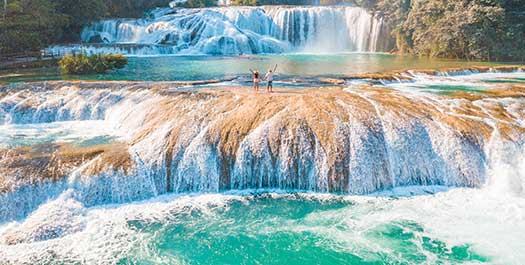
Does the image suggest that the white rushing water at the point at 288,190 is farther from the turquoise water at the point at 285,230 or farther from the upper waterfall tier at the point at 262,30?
the upper waterfall tier at the point at 262,30

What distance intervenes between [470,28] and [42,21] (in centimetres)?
3247

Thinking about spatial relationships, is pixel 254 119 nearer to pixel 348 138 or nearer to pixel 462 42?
pixel 348 138

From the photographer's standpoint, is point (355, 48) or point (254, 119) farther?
point (355, 48)

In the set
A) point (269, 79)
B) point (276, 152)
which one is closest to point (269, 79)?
point (269, 79)

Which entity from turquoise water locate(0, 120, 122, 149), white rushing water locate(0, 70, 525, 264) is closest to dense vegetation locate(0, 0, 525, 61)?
white rushing water locate(0, 70, 525, 264)

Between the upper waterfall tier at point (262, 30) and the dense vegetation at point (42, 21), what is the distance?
76.3 inches

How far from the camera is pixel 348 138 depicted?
13.8m

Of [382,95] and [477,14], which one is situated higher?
[477,14]

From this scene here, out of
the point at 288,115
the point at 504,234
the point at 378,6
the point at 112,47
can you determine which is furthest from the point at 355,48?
the point at 504,234

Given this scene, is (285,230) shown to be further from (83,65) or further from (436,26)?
(436,26)

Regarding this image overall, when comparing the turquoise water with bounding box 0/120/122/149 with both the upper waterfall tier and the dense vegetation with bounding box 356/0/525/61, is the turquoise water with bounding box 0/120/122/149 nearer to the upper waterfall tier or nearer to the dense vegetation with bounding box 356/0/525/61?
the upper waterfall tier

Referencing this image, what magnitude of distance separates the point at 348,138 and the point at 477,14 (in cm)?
2272

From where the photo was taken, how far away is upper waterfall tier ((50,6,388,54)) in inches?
1661

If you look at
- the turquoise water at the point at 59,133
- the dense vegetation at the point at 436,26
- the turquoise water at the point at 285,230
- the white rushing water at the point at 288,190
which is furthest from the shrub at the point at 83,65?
the turquoise water at the point at 285,230
